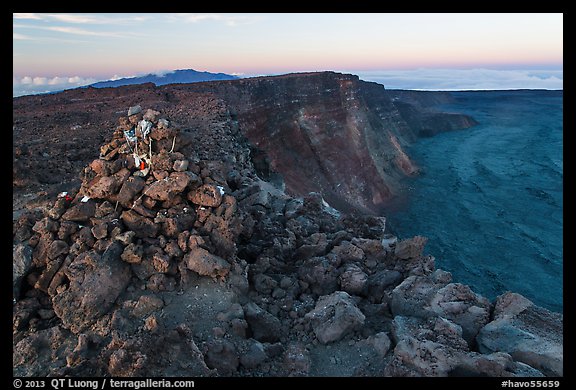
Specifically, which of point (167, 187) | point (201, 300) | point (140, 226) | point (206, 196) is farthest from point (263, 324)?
point (167, 187)

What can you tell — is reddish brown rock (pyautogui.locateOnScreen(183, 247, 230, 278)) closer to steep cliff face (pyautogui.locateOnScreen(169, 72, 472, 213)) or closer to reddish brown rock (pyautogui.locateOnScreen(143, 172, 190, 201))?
reddish brown rock (pyautogui.locateOnScreen(143, 172, 190, 201))

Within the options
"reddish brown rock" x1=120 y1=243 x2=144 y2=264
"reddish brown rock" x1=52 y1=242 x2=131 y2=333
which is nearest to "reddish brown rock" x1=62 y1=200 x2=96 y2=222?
"reddish brown rock" x1=52 y1=242 x2=131 y2=333

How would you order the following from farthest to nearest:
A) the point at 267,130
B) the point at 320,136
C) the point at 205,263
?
the point at 320,136
the point at 267,130
the point at 205,263

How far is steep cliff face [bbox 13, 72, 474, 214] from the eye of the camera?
13250mm

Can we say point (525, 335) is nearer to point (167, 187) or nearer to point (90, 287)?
point (167, 187)

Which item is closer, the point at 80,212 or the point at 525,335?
the point at 525,335

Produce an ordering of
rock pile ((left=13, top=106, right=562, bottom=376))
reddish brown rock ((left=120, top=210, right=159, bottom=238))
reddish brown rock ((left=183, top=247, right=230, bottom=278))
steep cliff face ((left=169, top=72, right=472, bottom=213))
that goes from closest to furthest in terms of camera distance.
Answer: rock pile ((left=13, top=106, right=562, bottom=376)) < reddish brown rock ((left=183, top=247, right=230, bottom=278)) < reddish brown rock ((left=120, top=210, right=159, bottom=238)) < steep cliff face ((left=169, top=72, right=472, bottom=213))

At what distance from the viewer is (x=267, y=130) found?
27125 mm

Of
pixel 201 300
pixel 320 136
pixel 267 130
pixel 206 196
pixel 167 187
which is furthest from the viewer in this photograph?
pixel 320 136

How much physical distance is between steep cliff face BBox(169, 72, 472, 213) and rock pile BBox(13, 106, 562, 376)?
1522 centimetres

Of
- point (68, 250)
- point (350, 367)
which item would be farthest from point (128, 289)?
point (350, 367)

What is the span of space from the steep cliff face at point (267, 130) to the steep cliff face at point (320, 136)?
9 cm

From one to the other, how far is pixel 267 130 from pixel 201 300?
2144 centimetres

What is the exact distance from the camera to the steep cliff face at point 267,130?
522 inches
